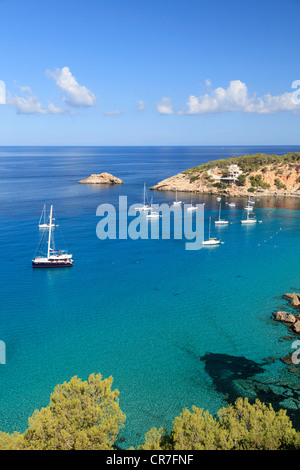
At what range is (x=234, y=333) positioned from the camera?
36969mm

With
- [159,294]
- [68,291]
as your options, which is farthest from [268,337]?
[68,291]

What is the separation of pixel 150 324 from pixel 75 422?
19558 mm

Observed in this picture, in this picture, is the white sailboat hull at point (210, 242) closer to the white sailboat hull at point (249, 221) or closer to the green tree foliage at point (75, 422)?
the white sailboat hull at point (249, 221)

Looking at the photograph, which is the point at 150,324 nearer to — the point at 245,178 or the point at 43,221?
the point at 43,221

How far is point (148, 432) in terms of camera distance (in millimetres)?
18891

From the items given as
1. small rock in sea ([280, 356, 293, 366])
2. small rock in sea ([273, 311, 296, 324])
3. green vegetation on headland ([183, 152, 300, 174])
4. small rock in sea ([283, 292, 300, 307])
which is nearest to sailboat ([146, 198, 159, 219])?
small rock in sea ([283, 292, 300, 307])

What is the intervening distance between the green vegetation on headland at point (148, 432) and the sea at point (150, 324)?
16.0 feet

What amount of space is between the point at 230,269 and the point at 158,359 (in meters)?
27.8

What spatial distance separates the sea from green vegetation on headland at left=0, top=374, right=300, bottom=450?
4.87 meters

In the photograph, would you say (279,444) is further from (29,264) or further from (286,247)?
(286,247)

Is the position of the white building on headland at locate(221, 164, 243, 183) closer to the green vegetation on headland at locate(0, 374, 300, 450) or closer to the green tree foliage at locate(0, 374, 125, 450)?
the green vegetation on headland at locate(0, 374, 300, 450)

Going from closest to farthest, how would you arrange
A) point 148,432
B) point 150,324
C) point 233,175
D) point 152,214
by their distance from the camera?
point 148,432, point 150,324, point 152,214, point 233,175

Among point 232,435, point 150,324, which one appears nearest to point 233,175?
point 150,324

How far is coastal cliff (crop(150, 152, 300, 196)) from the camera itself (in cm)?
12481
